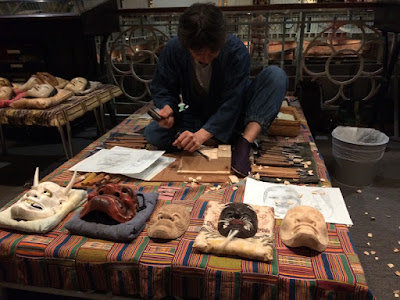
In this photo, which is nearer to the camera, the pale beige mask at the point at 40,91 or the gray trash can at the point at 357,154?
the gray trash can at the point at 357,154

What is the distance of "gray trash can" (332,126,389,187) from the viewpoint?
1.85m

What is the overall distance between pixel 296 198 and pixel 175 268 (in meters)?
0.56

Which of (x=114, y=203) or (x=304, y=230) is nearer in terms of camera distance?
(x=304, y=230)

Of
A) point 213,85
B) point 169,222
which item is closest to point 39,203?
point 169,222

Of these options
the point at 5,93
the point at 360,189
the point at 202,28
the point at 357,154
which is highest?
the point at 202,28

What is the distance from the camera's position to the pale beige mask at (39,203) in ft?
3.60

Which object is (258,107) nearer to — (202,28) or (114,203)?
(202,28)

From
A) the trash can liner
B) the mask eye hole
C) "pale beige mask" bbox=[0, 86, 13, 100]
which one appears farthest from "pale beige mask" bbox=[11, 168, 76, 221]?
the trash can liner

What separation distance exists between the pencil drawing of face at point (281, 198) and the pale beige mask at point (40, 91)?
1.46m

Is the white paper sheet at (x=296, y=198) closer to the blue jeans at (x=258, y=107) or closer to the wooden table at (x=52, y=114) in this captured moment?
the blue jeans at (x=258, y=107)

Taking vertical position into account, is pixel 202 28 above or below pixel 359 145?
above

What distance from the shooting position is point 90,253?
1.00 meters

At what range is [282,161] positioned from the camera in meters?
1.64

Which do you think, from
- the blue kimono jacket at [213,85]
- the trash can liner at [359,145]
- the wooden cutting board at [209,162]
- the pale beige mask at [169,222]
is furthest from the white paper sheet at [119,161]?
the trash can liner at [359,145]
